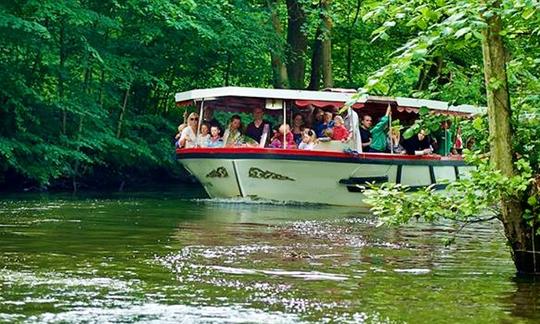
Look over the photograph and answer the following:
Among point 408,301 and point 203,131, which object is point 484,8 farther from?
point 203,131

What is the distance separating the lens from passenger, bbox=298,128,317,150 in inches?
899

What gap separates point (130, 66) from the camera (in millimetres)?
30828

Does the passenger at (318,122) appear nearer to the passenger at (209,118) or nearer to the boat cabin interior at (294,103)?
the boat cabin interior at (294,103)

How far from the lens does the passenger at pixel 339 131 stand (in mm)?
22953

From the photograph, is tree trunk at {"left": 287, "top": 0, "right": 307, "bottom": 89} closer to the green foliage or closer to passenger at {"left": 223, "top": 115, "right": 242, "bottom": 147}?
passenger at {"left": 223, "top": 115, "right": 242, "bottom": 147}

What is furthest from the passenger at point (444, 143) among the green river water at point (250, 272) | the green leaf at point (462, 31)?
the green leaf at point (462, 31)

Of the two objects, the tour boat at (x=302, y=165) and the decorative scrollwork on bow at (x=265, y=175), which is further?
the decorative scrollwork on bow at (x=265, y=175)

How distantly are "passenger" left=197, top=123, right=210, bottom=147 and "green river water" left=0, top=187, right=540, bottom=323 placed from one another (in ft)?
20.6

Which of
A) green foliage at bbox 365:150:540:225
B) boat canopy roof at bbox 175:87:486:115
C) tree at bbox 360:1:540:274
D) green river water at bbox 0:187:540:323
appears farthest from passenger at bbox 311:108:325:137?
tree at bbox 360:1:540:274

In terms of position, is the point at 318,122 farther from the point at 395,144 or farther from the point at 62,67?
the point at 62,67

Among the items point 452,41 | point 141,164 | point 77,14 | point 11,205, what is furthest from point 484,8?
point 141,164

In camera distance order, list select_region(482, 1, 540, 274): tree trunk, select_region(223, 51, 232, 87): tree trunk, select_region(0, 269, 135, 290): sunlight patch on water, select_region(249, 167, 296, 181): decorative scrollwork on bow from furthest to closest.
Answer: select_region(223, 51, 232, 87): tree trunk < select_region(249, 167, 296, 181): decorative scrollwork on bow < select_region(482, 1, 540, 274): tree trunk < select_region(0, 269, 135, 290): sunlight patch on water

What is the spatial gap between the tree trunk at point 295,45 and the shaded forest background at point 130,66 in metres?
0.04

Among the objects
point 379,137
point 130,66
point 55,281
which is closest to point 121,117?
point 130,66
